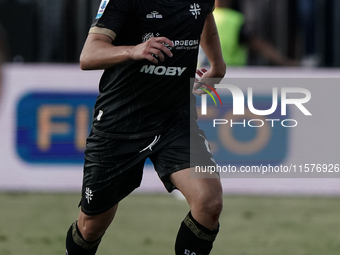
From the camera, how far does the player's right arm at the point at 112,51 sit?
3281 millimetres

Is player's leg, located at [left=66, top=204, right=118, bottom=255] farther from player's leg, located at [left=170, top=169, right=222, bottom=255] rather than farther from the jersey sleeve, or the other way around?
the jersey sleeve

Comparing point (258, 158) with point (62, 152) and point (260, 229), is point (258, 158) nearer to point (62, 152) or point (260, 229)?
point (260, 229)

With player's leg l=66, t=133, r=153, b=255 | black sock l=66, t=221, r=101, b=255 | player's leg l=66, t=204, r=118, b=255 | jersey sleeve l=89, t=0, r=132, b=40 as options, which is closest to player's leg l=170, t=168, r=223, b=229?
player's leg l=66, t=133, r=153, b=255

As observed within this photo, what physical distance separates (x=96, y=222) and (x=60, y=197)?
368 cm

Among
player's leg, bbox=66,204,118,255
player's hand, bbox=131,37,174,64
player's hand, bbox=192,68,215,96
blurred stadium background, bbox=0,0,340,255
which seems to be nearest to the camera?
player's hand, bbox=131,37,174,64

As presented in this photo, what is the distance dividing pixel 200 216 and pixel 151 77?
90cm

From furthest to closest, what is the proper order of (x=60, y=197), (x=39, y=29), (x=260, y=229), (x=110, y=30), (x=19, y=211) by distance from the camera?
(x=39, y=29), (x=60, y=197), (x=19, y=211), (x=260, y=229), (x=110, y=30)

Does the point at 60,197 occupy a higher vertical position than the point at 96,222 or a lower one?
lower

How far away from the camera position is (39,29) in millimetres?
9555

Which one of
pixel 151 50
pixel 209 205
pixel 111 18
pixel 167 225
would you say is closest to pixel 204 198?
pixel 209 205

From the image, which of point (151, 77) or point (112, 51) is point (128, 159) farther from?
point (112, 51)

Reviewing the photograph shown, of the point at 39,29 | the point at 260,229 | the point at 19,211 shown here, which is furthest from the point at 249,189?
the point at 39,29

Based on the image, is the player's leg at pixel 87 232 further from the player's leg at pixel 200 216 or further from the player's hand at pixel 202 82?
the player's hand at pixel 202 82

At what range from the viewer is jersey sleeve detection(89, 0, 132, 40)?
3551 mm
